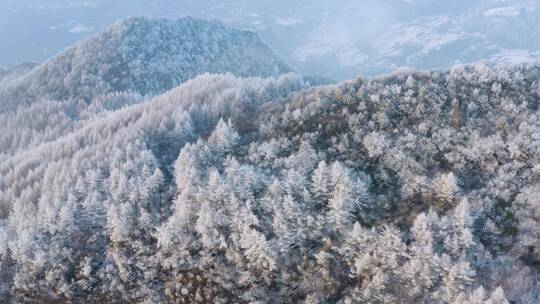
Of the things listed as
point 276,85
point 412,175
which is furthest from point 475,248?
point 276,85

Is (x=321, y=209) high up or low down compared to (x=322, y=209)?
down

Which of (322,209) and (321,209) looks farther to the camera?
Answer: (321,209)

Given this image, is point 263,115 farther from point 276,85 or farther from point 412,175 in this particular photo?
point 412,175

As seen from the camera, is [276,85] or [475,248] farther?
[276,85]
